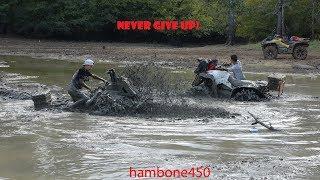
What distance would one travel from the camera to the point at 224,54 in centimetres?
3191

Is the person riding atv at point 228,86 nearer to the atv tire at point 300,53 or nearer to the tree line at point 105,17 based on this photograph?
the atv tire at point 300,53

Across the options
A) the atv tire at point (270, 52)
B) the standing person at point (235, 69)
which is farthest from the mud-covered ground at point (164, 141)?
the atv tire at point (270, 52)

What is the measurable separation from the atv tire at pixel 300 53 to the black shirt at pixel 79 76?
16.4 meters

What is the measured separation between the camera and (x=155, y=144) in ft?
32.7

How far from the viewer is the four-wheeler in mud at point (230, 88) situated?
15422 mm

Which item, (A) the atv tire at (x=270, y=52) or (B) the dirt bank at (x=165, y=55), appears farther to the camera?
(A) the atv tire at (x=270, y=52)

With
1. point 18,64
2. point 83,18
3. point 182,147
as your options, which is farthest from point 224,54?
point 182,147

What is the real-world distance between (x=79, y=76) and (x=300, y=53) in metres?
17.0

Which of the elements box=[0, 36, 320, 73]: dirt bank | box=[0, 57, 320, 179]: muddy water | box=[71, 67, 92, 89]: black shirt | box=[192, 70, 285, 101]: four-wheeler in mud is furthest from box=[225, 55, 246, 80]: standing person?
box=[0, 36, 320, 73]: dirt bank

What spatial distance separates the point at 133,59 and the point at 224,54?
586cm

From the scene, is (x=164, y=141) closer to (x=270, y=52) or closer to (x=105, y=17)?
(x=270, y=52)

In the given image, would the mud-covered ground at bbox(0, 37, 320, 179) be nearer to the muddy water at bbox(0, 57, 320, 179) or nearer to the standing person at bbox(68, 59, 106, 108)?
the muddy water at bbox(0, 57, 320, 179)

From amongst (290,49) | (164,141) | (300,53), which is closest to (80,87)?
(164,141)

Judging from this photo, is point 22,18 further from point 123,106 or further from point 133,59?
point 123,106
